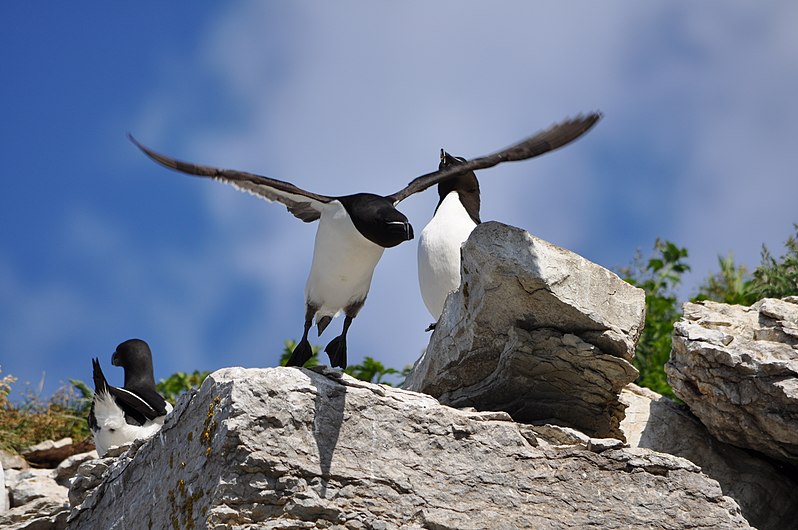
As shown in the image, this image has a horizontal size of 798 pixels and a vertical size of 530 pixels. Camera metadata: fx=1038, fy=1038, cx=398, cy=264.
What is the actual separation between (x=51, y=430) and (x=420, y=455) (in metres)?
7.70

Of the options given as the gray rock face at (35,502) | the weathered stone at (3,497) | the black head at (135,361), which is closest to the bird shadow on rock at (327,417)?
the gray rock face at (35,502)

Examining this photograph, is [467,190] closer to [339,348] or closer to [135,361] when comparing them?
[339,348]

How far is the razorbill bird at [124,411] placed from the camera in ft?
31.3

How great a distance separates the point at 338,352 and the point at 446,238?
2.44m

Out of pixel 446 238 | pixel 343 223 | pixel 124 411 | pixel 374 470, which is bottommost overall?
pixel 374 470

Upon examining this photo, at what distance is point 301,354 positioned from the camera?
8547 millimetres

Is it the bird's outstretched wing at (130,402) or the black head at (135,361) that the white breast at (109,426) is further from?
the black head at (135,361)

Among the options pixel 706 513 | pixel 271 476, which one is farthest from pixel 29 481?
pixel 706 513

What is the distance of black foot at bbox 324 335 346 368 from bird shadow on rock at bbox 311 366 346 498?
2082mm

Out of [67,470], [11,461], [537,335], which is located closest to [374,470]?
[537,335]

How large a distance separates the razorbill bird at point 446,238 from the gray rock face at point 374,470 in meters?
3.82

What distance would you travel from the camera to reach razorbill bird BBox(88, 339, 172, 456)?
9.53 meters

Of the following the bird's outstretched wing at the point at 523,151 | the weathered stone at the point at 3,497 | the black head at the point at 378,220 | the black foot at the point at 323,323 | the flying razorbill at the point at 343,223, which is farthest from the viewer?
the weathered stone at the point at 3,497

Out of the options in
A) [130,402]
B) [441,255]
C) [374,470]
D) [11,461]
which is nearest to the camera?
[374,470]
